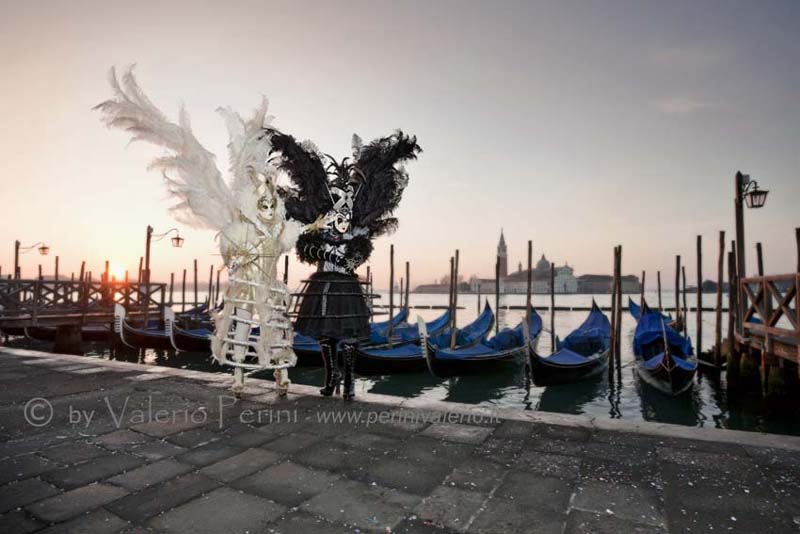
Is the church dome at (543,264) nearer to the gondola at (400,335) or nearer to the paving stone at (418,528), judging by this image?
the gondola at (400,335)

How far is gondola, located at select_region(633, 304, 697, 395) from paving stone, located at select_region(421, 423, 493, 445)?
8.69m

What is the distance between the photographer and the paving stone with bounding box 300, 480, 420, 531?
204 cm

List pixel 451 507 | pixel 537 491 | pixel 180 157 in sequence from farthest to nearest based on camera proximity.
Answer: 1. pixel 180 157
2. pixel 537 491
3. pixel 451 507

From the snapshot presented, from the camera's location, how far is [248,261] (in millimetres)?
4539

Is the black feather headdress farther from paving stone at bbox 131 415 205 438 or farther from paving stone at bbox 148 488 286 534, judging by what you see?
paving stone at bbox 148 488 286 534

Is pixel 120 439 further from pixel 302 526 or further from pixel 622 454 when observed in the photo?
pixel 622 454

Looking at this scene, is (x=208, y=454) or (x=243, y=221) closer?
(x=208, y=454)

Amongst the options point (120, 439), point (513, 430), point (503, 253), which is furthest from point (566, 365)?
point (503, 253)

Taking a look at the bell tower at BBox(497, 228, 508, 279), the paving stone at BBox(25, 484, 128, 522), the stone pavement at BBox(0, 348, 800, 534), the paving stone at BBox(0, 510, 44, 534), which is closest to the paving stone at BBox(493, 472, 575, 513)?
the stone pavement at BBox(0, 348, 800, 534)

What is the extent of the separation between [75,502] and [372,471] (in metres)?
1.60

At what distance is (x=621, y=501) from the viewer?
227 cm

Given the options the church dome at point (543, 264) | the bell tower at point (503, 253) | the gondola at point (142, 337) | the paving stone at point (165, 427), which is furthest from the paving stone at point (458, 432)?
the church dome at point (543, 264)

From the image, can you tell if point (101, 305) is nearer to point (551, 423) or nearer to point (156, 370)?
point (156, 370)

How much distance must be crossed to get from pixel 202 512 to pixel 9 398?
4067 mm
